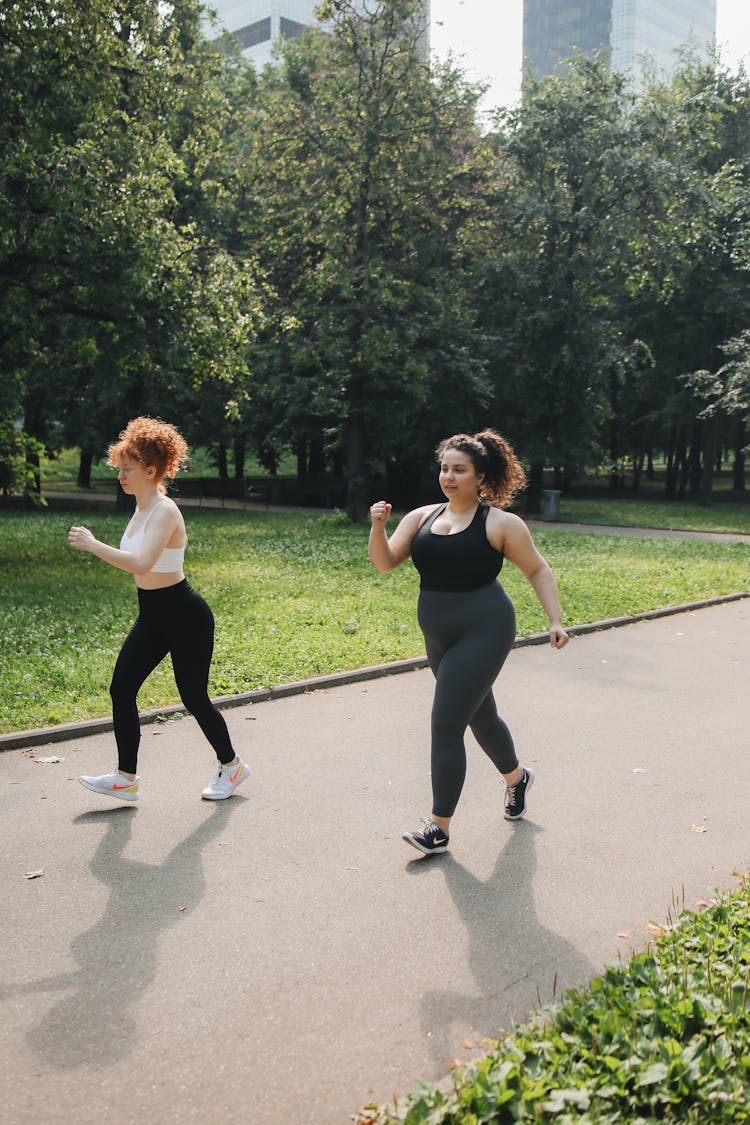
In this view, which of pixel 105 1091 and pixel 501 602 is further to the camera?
pixel 501 602

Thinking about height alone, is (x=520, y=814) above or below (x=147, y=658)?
below

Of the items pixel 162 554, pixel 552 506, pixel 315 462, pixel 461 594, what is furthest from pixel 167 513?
pixel 315 462

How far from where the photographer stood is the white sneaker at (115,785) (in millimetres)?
5270

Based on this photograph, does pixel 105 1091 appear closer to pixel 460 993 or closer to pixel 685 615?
pixel 460 993

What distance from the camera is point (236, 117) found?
28.4m

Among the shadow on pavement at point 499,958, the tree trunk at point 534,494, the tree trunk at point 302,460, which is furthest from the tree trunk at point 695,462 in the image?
the shadow on pavement at point 499,958

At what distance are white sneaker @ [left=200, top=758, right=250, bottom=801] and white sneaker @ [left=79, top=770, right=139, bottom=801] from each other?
0.38 metres

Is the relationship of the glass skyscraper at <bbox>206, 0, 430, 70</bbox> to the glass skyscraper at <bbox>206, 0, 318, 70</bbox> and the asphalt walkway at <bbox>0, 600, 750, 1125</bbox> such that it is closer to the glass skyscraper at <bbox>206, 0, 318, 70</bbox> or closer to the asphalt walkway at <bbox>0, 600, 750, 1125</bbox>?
the glass skyscraper at <bbox>206, 0, 318, 70</bbox>

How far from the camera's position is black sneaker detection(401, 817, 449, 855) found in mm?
4676

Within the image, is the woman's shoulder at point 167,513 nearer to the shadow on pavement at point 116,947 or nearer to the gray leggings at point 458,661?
the gray leggings at point 458,661

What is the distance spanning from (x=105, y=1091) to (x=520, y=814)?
9.20 ft

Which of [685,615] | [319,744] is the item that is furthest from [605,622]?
[319,744]

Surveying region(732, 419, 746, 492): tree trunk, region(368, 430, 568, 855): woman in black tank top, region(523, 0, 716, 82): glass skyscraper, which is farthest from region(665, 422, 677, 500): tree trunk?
region(523, 0, 716, 82): glass skyscraper

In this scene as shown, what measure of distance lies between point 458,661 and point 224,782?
1632mm
